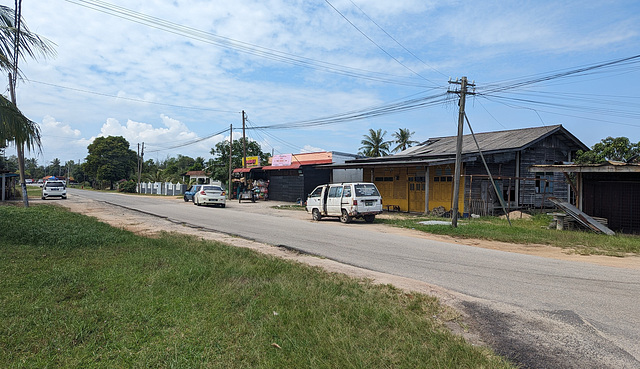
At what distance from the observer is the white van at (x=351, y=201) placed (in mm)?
18172

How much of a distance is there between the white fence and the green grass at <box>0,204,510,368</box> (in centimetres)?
4555

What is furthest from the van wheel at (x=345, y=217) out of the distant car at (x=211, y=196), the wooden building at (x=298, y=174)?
the distant car at (x=211, y=196)

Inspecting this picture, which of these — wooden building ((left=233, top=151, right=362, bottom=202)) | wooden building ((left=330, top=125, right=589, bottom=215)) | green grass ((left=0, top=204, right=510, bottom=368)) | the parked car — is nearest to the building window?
wooden building ((left=330, top=125, right=589, bottom=215))

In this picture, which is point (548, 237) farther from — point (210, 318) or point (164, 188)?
point (164, 188)

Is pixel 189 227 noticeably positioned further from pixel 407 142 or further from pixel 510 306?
pixel 407 142

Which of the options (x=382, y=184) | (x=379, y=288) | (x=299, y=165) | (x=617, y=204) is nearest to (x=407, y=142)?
(x=299, y=165)

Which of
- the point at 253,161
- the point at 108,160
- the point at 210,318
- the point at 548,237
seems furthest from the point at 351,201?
the point at 108,160

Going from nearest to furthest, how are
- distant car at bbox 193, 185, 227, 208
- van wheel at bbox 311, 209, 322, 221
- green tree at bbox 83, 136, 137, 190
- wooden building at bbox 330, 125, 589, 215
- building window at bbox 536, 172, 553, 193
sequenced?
1. van wheel at bbox 311, 209, 322, 221
2. wooden building at bbox 330, 125, 589, 215
3. building window at bbox 536, 172, 553, 193
4. distant car at bbox 193, 185, 227, 208
5. green tree at bbox 83, 136, 137, 190

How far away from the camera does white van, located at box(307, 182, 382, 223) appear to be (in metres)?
18.2

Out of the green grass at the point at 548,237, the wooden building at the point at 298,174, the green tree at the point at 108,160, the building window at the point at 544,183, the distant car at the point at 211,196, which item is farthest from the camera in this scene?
the green tree at the point at 108,160

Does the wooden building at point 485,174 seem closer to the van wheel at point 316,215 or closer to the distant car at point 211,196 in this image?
the van wheel at point 316,215

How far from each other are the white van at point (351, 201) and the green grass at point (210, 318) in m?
10.6

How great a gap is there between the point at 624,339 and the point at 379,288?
3.11 metres

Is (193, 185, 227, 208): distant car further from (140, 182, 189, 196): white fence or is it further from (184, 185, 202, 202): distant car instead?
(140, 182, 189, 196): white fence
